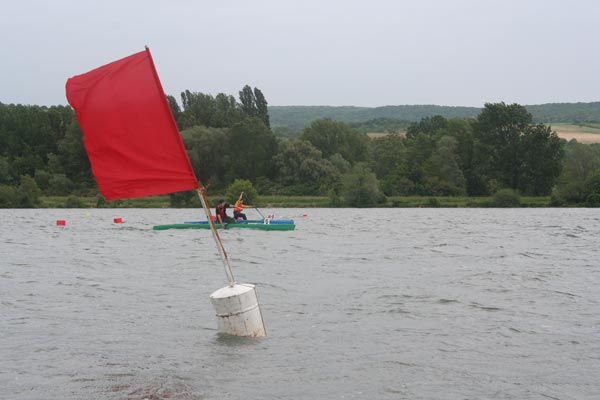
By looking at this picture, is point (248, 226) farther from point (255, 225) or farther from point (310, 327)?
point (310, 327)

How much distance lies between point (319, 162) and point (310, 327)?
276 feet

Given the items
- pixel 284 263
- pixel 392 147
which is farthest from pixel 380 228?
pixel 392 147

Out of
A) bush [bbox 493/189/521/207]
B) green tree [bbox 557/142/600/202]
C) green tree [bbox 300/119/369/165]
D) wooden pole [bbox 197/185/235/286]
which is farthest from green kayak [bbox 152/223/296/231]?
green tree [bbox 300/119/369/165]

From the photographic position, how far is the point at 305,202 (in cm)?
8775

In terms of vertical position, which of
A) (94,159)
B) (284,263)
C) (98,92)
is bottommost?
(284,263)

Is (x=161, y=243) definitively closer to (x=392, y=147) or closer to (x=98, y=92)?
(x=98, y=92)

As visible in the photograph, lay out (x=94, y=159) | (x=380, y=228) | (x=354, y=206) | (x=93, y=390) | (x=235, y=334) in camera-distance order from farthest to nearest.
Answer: (x=354, y=206)
(x=380, y=228)
(x=235, y=334)
(x=94, y=159)
(x=93, y=390)

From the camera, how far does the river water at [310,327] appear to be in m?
10.1

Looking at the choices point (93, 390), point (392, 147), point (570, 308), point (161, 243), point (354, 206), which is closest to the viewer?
point (93, 390)

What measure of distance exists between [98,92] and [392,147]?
11367cm

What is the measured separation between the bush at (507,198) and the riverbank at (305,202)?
3.94ft

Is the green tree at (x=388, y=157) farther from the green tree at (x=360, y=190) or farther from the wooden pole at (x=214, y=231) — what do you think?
the wooden pole at (x=214, y=231)

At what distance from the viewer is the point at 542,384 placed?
400 inches

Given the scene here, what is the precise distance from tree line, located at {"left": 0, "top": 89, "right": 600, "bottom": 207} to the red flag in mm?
71955
